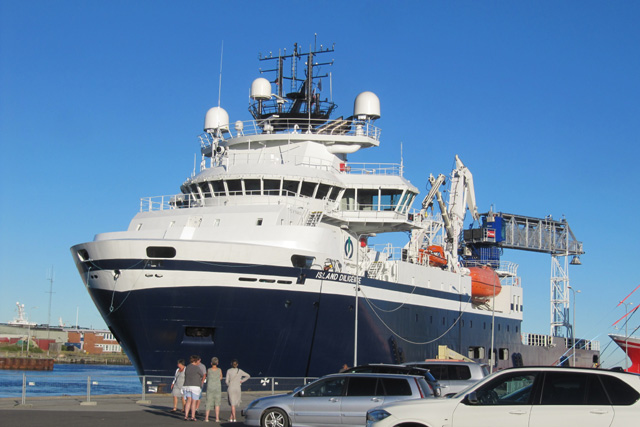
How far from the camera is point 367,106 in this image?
137 feet

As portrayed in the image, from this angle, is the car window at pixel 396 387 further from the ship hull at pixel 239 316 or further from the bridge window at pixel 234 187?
the bridge window at pixel 234 187

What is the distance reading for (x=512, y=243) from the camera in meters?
72.0

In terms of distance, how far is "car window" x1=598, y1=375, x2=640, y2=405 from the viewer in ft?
36.1

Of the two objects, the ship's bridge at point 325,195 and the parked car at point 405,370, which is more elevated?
the ship's bridge at point 325,195

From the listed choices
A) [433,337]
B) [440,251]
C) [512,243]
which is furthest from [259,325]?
[512,243]

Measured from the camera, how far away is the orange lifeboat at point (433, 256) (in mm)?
43922

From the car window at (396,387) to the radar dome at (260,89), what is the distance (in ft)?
91.5

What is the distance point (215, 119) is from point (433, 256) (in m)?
14.4

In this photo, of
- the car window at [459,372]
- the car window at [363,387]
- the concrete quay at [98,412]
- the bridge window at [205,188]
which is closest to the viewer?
the car window at [363,387]

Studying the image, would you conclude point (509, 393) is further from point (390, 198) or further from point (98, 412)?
point (390, 198)

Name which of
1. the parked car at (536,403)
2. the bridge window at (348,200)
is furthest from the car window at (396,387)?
the bridge window at (348,200)

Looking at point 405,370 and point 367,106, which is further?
point 367,106

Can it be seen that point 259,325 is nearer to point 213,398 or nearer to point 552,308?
point 213,398

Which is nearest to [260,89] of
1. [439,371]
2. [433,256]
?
[433,256]
